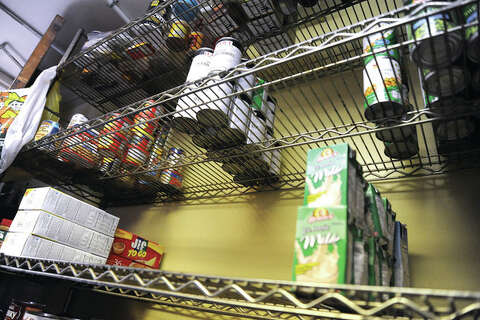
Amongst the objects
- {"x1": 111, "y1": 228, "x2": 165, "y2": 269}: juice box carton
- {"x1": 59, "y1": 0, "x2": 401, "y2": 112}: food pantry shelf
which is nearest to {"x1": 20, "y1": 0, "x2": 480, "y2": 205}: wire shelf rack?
{"x1": 59, "y1": 0, "x2": 401, "y2": 112}: food pantry shelf

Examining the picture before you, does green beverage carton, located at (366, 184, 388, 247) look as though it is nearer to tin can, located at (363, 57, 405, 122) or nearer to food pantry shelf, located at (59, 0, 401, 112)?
tin can, located at (363, 57, 405, 122)

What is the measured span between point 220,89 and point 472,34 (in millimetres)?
532

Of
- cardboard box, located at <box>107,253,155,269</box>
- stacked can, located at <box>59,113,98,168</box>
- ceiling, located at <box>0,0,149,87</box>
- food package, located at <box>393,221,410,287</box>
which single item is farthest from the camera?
ceiling, located at <box>0,0,149,87</box>

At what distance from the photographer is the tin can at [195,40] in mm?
1198

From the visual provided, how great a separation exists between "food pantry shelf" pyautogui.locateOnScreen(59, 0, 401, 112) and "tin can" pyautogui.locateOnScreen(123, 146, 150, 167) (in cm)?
39

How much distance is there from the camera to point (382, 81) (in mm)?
680

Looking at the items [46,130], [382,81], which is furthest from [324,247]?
[46,130]

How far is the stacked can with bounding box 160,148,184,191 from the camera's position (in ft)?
3.85

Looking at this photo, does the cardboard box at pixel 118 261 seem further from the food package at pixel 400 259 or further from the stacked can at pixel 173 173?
the food package at pixel 400 259

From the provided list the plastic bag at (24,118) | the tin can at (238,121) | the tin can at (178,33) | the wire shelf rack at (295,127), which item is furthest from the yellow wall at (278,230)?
the tin can at (178,33)

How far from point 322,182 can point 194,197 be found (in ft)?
2.63

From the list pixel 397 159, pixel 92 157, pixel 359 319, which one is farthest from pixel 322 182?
pixel 92 157

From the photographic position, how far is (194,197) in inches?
51.1

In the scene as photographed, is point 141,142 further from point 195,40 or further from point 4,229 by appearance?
point 4,229
